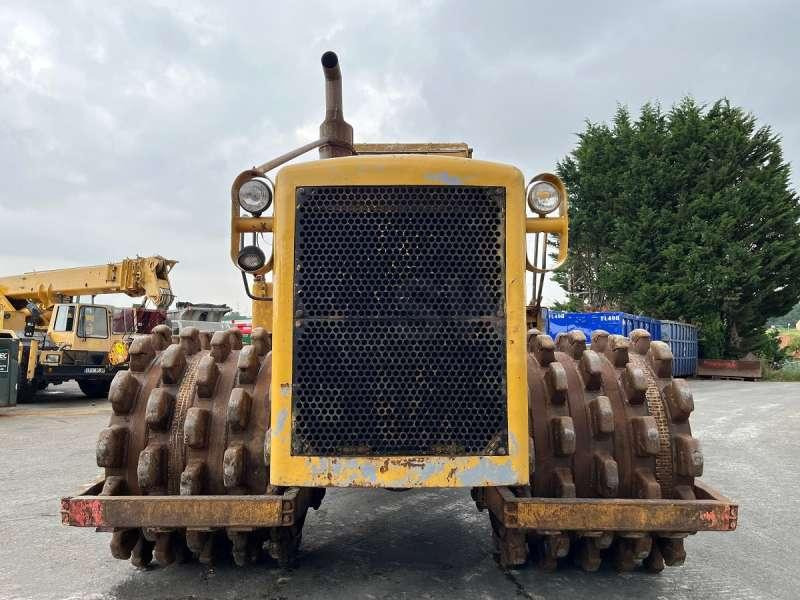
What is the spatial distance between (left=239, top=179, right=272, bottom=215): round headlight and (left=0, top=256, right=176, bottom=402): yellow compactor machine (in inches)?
506

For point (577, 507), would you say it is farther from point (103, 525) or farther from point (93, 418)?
point (93, 418)

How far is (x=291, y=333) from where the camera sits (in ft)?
9.57

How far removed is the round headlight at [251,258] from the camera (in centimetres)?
340

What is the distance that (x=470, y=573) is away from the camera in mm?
3658

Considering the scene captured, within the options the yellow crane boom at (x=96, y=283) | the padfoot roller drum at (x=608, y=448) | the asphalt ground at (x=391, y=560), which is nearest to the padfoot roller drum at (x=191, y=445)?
the asphalt ground at (x=391, y=560)

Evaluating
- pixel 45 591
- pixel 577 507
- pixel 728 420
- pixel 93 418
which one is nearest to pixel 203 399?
pixel 45 591

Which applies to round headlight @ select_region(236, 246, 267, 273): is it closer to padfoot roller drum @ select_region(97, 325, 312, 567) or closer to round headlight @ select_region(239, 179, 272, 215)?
round headlight @ select_region(239, 179, 272, 215)

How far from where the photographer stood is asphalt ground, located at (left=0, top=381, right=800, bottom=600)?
3.44 metres

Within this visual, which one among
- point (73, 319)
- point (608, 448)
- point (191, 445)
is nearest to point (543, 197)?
point (608, 448)

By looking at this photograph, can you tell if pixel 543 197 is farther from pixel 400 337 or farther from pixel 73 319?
pixel 73 319

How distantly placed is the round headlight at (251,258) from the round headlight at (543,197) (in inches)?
60.7

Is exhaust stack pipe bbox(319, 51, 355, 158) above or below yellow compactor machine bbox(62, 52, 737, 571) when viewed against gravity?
above

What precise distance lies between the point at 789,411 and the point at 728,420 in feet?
9.11

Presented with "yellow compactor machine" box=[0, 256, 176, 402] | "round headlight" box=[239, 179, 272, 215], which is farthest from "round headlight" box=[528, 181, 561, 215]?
"yellow compactor machine" box=[0, 256, 176, 402]
